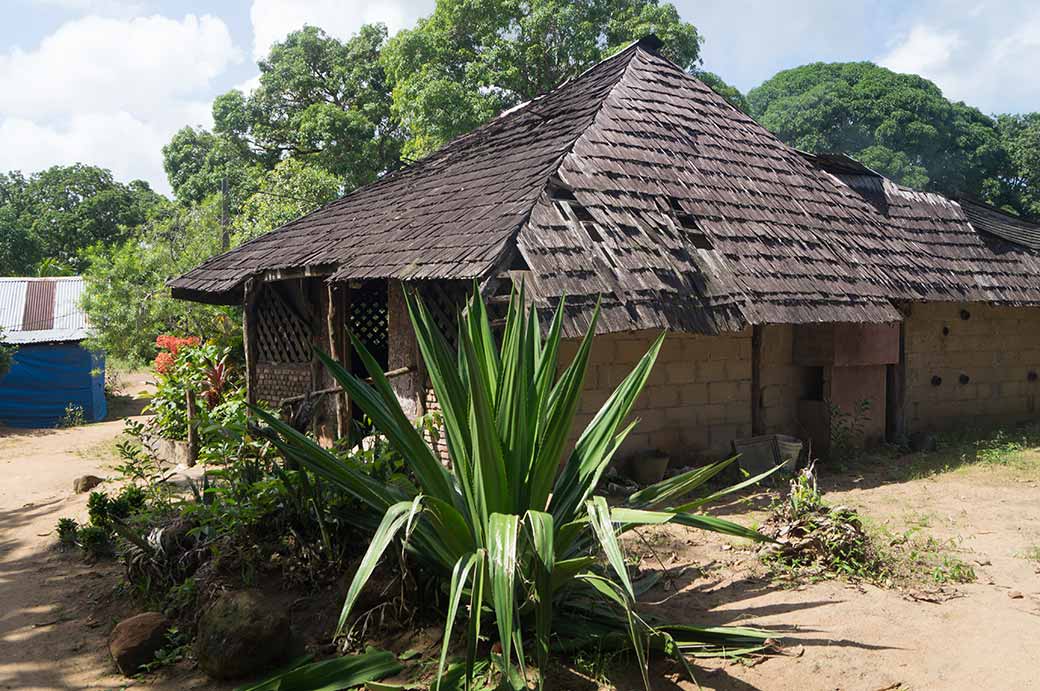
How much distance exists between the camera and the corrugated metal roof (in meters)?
17.2

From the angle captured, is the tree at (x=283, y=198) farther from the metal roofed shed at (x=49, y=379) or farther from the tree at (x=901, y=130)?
the tree at (x=901, y=130)

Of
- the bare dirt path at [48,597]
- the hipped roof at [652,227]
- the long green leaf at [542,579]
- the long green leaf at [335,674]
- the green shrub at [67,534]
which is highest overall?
the hipped roof at [652,227]

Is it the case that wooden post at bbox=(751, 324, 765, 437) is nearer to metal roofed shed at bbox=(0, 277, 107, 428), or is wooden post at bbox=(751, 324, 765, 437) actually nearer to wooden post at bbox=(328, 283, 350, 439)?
wooden post at bbox=(328, 283, 350, 439)

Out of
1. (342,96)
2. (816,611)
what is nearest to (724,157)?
(816,611)

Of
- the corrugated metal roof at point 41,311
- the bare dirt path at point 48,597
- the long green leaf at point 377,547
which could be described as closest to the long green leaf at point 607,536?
the long green leaf at point 377,547

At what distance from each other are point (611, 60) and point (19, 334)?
14.4 metres

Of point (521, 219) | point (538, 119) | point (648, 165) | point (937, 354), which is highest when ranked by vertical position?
point (538, 119)

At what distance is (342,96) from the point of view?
25.0 m

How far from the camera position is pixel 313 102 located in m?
25.5

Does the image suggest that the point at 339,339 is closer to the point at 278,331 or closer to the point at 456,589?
the point at 278,331

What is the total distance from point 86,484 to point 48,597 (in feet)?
12.0

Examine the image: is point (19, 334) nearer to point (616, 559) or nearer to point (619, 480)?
point (619, 480)

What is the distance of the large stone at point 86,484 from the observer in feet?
28.3

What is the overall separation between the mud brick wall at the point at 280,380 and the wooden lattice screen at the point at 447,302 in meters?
2.57
